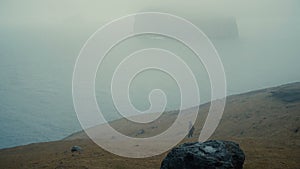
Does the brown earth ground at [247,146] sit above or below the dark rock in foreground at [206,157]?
below

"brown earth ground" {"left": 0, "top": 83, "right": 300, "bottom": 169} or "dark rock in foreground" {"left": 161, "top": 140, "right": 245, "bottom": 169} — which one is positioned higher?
"dark rock in foreground" {"left": 161, "top": 140, "right": 245, "bottom": 169}

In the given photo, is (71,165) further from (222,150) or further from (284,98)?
(284,98)

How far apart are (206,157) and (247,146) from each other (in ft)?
75.2

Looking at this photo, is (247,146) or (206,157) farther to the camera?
(247,146)

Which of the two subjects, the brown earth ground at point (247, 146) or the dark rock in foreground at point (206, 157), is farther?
the brown earth ground at point (247, 146)

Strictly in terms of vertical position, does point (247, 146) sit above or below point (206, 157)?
below

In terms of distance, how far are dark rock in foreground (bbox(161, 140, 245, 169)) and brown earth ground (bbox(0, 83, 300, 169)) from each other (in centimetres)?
729

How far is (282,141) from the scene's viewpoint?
4800 cm

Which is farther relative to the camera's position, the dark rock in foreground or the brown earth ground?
the brown earth ground

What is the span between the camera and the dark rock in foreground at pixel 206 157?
78.0ft

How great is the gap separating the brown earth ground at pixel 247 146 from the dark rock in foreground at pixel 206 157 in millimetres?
7287

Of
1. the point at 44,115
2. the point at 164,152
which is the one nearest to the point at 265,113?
the point at 164,152

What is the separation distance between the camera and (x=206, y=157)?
23984 mm

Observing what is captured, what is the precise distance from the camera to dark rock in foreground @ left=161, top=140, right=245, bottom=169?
78.0 feet
